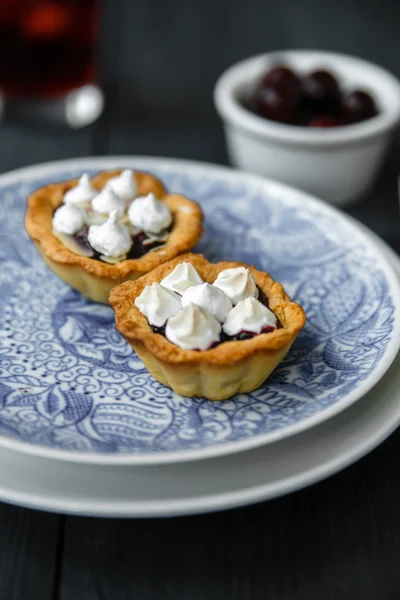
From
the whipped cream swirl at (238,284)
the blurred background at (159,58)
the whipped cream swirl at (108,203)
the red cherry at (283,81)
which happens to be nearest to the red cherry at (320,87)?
the red cherry at (283,81)

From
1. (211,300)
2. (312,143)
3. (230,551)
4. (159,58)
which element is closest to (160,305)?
(211,300)

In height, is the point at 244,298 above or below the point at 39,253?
above

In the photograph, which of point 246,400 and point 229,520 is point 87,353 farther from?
point 229,520

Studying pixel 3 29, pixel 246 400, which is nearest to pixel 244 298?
pixel 246 400

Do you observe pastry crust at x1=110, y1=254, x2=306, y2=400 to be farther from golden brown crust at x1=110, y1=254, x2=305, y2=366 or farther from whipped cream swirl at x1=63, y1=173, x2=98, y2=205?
whipped cream swirl at x1=63, y1=173, x2=98, y2=205

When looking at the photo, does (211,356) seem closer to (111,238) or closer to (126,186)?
(111,238)

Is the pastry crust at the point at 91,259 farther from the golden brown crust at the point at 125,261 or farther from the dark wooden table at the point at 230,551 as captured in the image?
the dark wooden table at the point at 230,551
